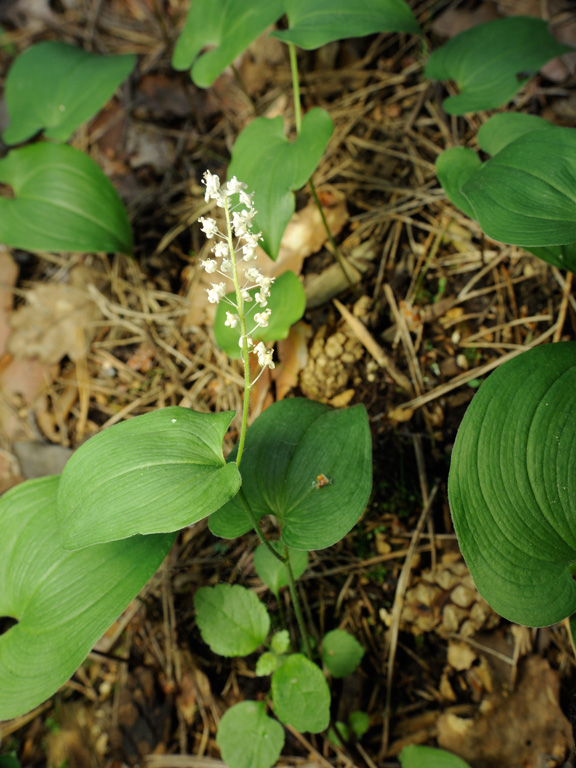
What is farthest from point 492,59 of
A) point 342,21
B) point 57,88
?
point 57,88

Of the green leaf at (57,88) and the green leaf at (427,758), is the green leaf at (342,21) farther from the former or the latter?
the green leaf at (427,758)

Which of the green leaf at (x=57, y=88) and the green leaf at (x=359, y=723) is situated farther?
the green leaf at (x=57, y=88)

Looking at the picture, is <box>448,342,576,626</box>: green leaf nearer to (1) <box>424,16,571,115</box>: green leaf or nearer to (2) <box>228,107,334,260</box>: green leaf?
(2) <box>228,107,334,260</box>: green leaf

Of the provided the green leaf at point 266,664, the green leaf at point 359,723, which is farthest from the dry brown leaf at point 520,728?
the green leaf at point 266,664

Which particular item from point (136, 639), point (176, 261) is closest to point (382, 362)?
point (176, 261)

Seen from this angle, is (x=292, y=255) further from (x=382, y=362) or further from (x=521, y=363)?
(x=521, y=363)

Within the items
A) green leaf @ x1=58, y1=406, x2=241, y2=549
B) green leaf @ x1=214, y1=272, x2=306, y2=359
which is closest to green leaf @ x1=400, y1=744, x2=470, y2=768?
green leaf @ x1=58, y1=406, x2=241, y2=549
